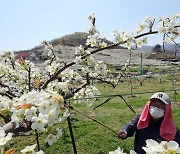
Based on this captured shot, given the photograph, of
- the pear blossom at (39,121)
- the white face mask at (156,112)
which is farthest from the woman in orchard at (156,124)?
the pear blossom at (39,121)

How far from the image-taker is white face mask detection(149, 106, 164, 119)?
3484mm

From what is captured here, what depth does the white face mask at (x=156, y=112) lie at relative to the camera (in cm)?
348

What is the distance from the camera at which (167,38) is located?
3201 mm

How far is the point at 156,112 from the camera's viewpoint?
11.4 ft

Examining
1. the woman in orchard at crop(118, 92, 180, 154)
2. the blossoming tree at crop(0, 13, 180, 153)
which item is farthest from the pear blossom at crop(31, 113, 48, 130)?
the woman in orchard at crop(118, 92, 180, 154)

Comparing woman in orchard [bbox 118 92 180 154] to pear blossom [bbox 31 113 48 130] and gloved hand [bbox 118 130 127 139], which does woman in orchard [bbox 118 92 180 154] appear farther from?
pear blossom [bbox 31 113 48 130]

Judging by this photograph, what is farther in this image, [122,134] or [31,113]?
[122,134]

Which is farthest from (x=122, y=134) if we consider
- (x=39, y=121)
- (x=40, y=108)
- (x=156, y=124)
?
(x=40, y=108)

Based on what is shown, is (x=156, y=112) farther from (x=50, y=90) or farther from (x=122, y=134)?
(x=50, y=90)

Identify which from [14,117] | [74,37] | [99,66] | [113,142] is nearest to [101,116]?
[113,142]

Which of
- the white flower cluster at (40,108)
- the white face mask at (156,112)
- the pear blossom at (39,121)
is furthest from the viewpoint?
the white face mask at (156,112)

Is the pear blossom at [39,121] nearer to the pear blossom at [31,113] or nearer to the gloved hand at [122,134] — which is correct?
the pear blossom at [31,113]

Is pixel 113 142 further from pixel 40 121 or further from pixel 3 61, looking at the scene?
pixel 40 121

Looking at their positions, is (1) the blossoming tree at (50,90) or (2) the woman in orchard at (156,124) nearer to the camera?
(1) the blossoming tree at (50,90)
